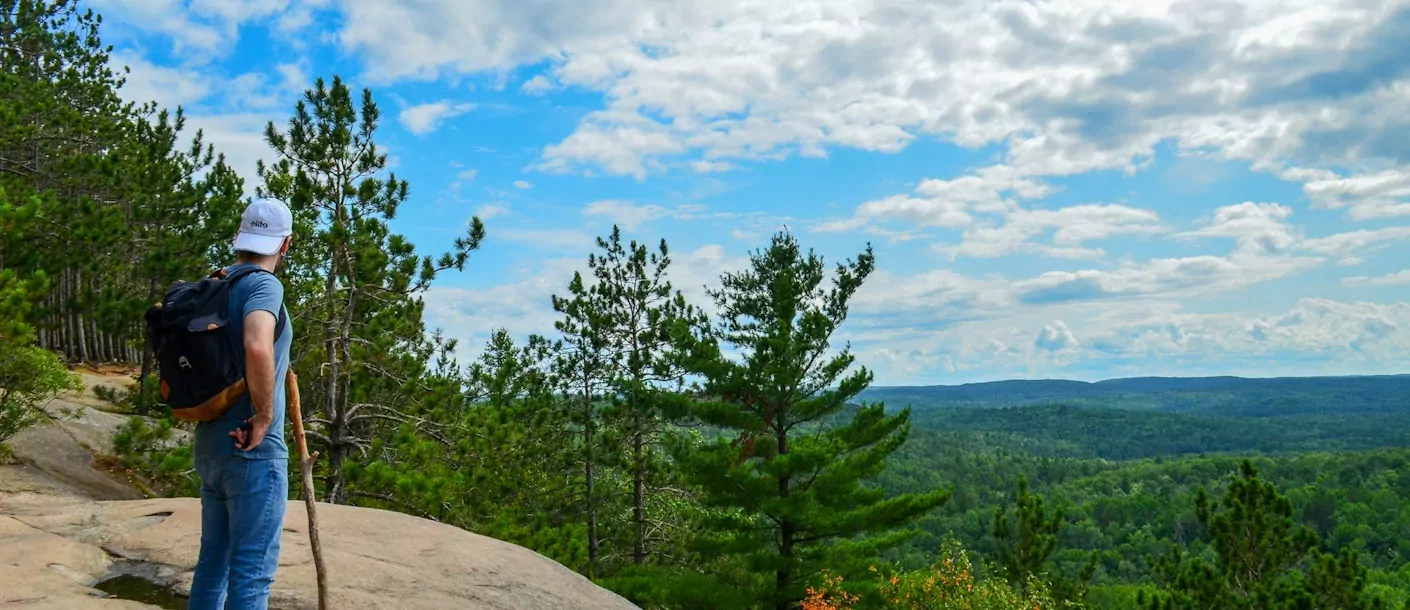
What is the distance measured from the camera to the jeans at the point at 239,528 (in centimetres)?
344

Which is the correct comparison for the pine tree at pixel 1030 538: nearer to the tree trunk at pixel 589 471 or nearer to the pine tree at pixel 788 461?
the pine tree at pixel 788 461

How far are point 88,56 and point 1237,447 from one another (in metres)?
220

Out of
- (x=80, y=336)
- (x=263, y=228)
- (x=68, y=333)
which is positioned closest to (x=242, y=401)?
(x=263, y=228)

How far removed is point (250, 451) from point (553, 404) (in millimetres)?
17058

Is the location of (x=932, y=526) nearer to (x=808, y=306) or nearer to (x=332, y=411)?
(x=808, y=306)

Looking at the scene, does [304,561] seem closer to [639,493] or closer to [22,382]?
[22,382]

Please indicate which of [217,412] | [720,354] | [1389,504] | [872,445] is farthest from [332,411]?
[1389,504]

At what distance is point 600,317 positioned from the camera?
67.9 feet

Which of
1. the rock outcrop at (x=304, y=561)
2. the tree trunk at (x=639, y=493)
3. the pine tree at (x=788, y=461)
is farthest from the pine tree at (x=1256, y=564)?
the rock outcrop at (x=304, y=561)

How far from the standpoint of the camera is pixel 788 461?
1861cm

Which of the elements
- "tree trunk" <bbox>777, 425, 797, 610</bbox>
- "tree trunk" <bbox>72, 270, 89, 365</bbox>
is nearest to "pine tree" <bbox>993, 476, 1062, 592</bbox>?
"tree trunk" <bbox>777, 425, 797, 610</bbox>

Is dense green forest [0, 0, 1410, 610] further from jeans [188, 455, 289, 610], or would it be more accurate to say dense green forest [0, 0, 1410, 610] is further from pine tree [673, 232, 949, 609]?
jeans [188, 455, 289, 610]

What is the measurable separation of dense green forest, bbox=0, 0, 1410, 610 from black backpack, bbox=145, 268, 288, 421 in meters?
6.44

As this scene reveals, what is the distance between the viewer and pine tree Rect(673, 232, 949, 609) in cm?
1906
